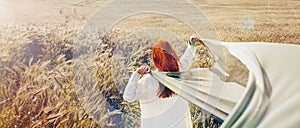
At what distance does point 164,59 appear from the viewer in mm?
1472

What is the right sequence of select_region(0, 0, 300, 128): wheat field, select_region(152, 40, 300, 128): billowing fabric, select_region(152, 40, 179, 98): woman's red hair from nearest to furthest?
select_region(152, 40, 300, 128): billowing fabric, select_region(152, 40, 179, 98): woman's red hair, select_region(0, 0, 300, 128): wheat field

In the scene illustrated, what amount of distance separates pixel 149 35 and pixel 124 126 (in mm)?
440

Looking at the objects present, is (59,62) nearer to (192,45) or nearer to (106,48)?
(106,48)

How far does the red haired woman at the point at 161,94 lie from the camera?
1462mm

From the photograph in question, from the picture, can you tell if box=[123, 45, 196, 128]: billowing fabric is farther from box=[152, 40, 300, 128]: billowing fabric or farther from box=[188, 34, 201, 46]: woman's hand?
box=[152, 40, 300, 128]: billowing fabric

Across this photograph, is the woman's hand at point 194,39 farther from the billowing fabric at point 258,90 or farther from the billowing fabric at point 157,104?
the billowing fabric at point 258,90

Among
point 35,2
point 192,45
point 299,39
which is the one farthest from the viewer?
point 299,39

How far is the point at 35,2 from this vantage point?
95.7 inches

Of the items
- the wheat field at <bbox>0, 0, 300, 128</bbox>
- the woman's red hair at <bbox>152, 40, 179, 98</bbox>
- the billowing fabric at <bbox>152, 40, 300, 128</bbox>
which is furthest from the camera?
the wheat field at <bbox>0, 0, 300, 128</bbox>

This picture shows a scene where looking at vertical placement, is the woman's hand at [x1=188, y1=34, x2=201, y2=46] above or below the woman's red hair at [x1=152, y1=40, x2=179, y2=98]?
above

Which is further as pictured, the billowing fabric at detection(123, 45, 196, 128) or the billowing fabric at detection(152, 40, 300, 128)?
the billowing fabric at detection(123, 45, 196, 128)

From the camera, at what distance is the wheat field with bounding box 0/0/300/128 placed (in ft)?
5.33

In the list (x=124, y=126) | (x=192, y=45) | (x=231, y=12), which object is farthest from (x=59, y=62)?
(x=231, y=12)

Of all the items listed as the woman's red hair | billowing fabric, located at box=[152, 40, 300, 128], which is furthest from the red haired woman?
billowing fabric, located at box=[152, 40, 300, 128]
